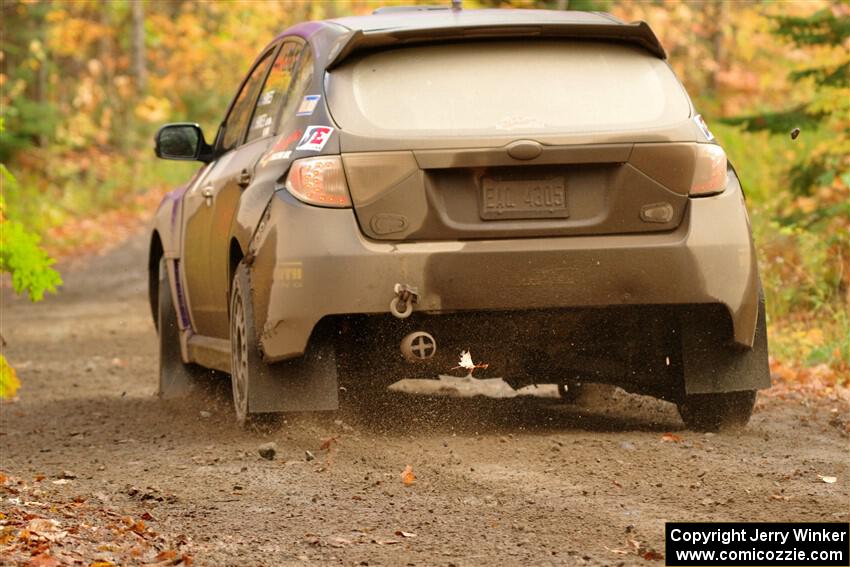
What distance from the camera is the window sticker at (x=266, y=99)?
752 cm

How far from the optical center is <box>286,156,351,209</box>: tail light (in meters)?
6.20

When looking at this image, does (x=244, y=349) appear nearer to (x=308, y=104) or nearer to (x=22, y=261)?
(x=308, y=104)

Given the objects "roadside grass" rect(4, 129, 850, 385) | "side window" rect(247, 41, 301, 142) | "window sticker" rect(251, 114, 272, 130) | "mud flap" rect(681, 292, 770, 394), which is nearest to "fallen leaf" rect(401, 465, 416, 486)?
"mud flap" rect(681, 292, 770, 394)

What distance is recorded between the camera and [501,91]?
21.2ft

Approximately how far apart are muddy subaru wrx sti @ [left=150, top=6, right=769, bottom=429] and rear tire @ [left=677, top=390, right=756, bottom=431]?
0.02m

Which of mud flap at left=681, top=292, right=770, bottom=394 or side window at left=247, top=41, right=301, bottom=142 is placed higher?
side window at left=247, top=41, right=301, bottom=142

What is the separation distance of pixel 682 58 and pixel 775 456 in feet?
133

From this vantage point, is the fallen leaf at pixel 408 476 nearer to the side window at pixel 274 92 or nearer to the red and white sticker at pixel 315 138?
the red and white sticker at pixel 315 138

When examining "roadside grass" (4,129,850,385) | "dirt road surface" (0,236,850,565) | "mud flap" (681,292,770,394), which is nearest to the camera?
"dirt road surface" (0,236,850,565)

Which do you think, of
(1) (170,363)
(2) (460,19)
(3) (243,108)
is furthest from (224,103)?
(2) (460,19)

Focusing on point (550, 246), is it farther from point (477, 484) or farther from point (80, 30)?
point (80, 30)

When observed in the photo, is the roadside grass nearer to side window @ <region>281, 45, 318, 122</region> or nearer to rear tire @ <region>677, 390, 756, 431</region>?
rear tire @ <region>677, 390, 756, 431</region>

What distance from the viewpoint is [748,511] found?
5.09 meters

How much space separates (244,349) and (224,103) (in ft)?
120
